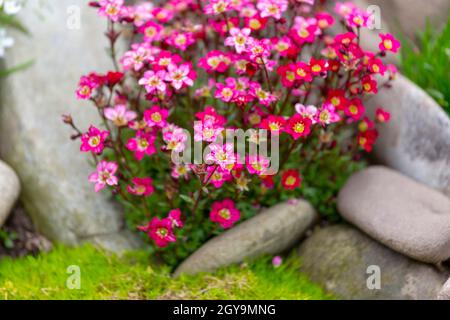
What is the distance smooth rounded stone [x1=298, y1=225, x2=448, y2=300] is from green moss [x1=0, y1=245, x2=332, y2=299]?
11cm

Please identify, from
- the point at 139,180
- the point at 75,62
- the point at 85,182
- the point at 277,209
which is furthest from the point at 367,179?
the point at 75,62

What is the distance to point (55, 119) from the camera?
13.1ft

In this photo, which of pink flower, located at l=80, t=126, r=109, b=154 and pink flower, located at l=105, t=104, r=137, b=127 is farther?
pink flower, located at l=105, t=104, r=137, b=127

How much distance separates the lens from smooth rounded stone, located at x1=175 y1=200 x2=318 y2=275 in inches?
133

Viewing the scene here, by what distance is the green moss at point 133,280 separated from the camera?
3.23 metres

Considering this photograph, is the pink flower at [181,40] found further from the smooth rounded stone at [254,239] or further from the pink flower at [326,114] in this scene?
the smooth rounded stone at [254,239]

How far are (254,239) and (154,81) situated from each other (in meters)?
1.08

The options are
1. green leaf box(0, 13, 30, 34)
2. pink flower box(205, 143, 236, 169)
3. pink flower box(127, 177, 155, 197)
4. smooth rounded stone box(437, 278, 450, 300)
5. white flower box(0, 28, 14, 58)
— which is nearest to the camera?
pink flower box(205, 143, 236, 169)

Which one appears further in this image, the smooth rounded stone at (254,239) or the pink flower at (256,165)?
the smooth rounded stone at (254,239)

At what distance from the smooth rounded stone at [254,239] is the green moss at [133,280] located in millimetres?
68

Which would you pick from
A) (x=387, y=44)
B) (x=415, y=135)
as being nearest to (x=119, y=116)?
(x=387, y=44)

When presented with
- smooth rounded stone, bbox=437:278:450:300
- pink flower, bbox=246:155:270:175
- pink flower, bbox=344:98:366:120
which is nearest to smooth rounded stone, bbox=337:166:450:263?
smooth rounded stone, bbox=437:278:450:300

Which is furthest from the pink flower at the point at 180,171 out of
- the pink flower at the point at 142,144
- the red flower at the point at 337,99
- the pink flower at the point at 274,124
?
the red flower at the point at 337,99

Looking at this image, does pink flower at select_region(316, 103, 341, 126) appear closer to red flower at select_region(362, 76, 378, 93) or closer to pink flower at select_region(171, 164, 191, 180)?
red flower at select_region(362, 76, 378, 93)
